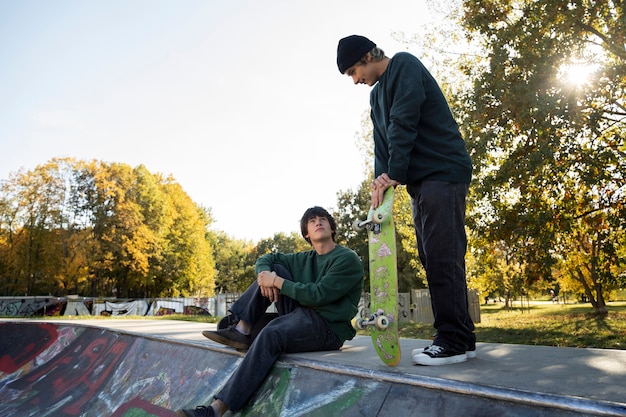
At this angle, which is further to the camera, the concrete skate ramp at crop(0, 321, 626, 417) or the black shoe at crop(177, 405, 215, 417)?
the black shoe at crop(177, 405, 215, 417)

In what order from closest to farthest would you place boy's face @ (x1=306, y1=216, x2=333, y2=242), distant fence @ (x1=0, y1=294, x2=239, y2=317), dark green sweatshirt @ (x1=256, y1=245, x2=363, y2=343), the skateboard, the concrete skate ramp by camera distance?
the concrete skate ramp → the skateboard → dark green sweatshirt @ (x1=256, y1=245, x2=363, y2=343) → boy's face @ (x1=306, y1=216, x2=333, y2=242) → distant fence @ (x1=0, y1=294, x2=239, y2=317)

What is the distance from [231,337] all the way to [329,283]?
932 millimetres

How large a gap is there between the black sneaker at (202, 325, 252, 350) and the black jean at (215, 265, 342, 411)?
0.41ft

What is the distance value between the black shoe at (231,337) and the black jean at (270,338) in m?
0.13

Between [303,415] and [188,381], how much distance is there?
5.00ft

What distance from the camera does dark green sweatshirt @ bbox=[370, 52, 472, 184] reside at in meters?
2.88

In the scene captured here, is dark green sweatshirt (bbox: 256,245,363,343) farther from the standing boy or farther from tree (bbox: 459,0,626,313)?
tree (bbox: 459,0,626,313)

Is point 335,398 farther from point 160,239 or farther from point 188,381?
point 160,239

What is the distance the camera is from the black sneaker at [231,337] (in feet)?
11.5

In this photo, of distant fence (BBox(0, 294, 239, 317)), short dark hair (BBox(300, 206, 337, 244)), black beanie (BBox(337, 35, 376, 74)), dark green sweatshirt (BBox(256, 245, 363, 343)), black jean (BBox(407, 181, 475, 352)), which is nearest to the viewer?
black jean (BBox(407, 181, 475, 352))

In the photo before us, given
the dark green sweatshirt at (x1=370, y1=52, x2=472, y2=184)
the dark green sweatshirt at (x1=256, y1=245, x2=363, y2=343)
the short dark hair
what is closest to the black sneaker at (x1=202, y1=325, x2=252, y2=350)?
the dark green sweatshirt at (x1=256, y1=245, x2=363, y2=343)

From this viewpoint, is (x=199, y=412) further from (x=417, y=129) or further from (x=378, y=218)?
(x=417, y=129)

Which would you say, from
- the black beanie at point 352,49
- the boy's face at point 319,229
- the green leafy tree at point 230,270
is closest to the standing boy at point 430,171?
the black beanie at point 352,49

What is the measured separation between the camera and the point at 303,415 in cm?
254
